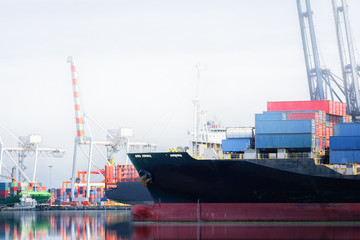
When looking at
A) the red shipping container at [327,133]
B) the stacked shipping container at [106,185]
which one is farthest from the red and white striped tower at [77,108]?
the red shipping container at [327,133]

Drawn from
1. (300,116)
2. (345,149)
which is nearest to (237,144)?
(300,116)

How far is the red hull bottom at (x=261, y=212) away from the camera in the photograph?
43594 millimetres

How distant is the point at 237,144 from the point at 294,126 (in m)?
4.37

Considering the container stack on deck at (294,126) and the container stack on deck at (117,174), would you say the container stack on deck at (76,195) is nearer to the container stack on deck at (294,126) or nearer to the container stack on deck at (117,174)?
the container stack on deck at (117,174)

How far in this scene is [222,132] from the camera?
62.7 m

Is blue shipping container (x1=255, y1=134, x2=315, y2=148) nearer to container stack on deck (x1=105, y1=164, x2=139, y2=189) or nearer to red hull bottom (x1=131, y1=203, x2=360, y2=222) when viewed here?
red hull bottom (x1=131, y1=203, x2=360, y2=222)

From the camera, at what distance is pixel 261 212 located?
1732 inches

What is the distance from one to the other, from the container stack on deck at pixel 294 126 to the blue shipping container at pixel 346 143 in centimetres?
140

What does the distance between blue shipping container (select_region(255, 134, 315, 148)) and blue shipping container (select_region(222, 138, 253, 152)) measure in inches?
43.4

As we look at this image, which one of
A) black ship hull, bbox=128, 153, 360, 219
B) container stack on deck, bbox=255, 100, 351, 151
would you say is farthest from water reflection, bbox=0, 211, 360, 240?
container stack on deck, bbox=255, 100, 351, 151

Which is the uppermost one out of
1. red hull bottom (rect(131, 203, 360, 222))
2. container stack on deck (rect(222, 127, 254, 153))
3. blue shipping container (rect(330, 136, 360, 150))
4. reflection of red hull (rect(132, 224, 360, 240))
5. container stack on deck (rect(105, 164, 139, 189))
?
container stack on deck (rect(105, 164, 139, 189))

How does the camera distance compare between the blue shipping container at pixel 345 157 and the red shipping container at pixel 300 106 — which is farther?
the red shipping container at pixel 300 106

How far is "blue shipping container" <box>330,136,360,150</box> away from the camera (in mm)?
44594

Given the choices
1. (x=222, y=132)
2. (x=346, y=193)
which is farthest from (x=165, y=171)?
(x=222, y=132)
